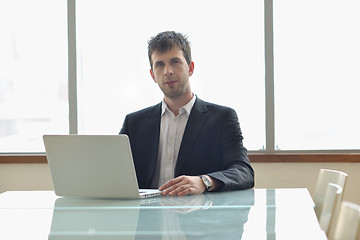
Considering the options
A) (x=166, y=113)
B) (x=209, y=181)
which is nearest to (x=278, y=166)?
(x=166, y=113)

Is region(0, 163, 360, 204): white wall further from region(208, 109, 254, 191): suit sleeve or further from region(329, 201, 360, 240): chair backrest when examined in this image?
region(329, 201, 360, 240): chair backrest

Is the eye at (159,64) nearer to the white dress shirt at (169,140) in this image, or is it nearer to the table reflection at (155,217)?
the white dress shirt at (169,140)

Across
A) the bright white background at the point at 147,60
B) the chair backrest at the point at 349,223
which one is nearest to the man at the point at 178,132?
the chair backrest at the point at 349,223

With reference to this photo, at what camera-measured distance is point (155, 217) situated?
1.75 m

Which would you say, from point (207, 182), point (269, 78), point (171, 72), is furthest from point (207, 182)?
point (269, 78)

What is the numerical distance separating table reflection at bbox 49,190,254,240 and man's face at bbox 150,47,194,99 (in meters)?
0.68

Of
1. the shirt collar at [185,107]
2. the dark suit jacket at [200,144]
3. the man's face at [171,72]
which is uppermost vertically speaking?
the man's face at [171,72]

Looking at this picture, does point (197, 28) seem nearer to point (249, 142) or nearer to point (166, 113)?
point (249, 142)

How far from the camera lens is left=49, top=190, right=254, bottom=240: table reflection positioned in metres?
1.52

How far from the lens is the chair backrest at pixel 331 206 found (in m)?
1.82

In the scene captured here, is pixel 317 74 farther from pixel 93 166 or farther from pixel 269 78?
pixel 93 166

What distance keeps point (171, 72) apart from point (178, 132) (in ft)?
0.99

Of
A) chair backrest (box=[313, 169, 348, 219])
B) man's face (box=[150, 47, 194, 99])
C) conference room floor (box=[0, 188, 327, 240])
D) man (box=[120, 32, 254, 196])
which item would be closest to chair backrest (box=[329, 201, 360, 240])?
conference room floor (box=[0, 188, 327, 240])

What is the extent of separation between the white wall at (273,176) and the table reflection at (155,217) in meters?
1.86
